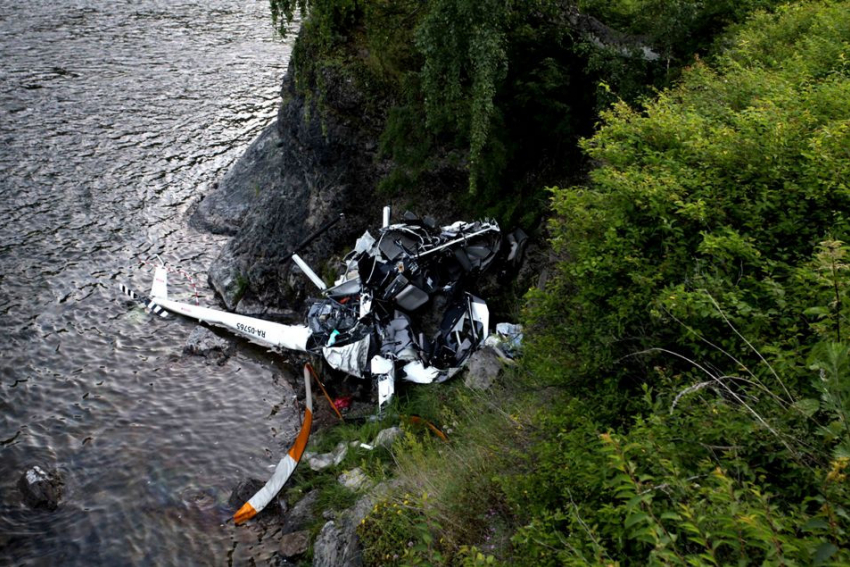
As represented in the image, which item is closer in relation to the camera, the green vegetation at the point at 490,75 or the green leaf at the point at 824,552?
the green leaf at the point at 824,552

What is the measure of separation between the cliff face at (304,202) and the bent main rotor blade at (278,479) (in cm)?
452

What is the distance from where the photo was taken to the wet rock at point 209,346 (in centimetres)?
1413

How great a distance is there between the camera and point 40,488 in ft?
33.8

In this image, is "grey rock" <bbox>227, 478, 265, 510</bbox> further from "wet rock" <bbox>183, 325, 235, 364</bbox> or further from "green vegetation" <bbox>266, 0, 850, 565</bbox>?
"wet rock" <bbox>183, 325, 235, 364</bbox>

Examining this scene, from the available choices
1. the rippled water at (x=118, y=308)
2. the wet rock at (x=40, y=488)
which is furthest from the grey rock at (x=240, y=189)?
the wet rock at (x=40, y=488)

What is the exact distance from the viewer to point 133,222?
18.3 metres

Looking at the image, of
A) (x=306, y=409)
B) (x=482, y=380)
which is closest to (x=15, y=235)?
(x=306, y=409)

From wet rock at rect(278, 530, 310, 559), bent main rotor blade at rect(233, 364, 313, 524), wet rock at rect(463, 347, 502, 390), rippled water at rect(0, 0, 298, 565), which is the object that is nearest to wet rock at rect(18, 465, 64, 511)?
rippled water at rect(0, 0, 298, 565)

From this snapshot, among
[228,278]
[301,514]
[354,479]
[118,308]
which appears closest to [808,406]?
[354,479]

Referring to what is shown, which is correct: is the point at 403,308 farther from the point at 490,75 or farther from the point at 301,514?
the point at 490,75

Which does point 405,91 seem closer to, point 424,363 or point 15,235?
point 424,363

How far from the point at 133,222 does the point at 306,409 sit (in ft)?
32.6

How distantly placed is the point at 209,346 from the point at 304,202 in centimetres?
421

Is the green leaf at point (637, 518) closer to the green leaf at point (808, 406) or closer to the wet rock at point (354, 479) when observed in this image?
the green leaf at point (808, 406)
